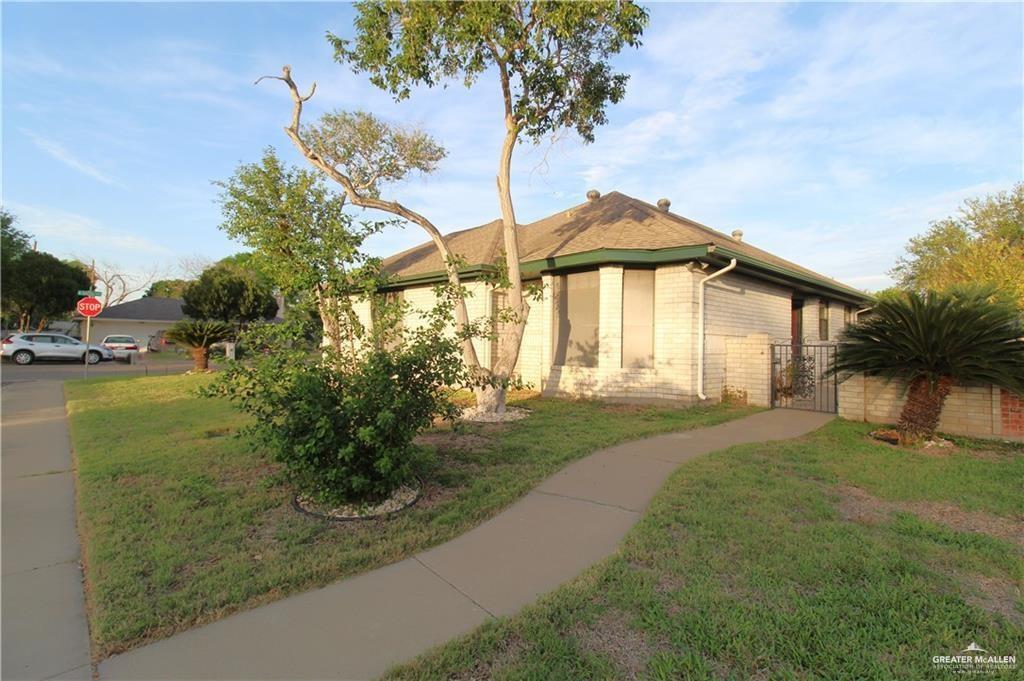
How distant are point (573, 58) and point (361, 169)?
7.13 m

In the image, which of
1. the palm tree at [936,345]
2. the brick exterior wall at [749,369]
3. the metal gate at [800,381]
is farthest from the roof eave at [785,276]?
the palm tree at [936,345]

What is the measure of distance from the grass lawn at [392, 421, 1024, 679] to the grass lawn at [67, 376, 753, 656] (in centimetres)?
131

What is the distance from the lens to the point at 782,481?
512 centimetres

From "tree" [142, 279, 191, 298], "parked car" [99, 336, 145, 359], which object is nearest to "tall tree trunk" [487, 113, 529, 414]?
"parked car" [99, 336, 145, 359]

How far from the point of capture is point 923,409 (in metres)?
6.68

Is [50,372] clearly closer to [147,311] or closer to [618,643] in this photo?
[147,311]

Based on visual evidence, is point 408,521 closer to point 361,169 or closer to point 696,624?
point 696,624

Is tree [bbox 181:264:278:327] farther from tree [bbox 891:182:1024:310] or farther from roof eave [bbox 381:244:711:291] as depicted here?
tree [bbox 891:182:1024:310]

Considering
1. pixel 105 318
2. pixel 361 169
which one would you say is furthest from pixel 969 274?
pixel 105 318

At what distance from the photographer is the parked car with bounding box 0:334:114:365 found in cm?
2330

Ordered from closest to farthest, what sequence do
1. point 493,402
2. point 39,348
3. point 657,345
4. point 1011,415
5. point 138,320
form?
point 1011,415
point 493,402
point 657,345
point 39,348
point 138,320

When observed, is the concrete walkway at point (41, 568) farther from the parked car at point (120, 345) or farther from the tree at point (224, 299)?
the parked car at point (120, 345)

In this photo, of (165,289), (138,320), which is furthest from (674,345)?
(165,289)

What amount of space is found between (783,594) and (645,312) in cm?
823
